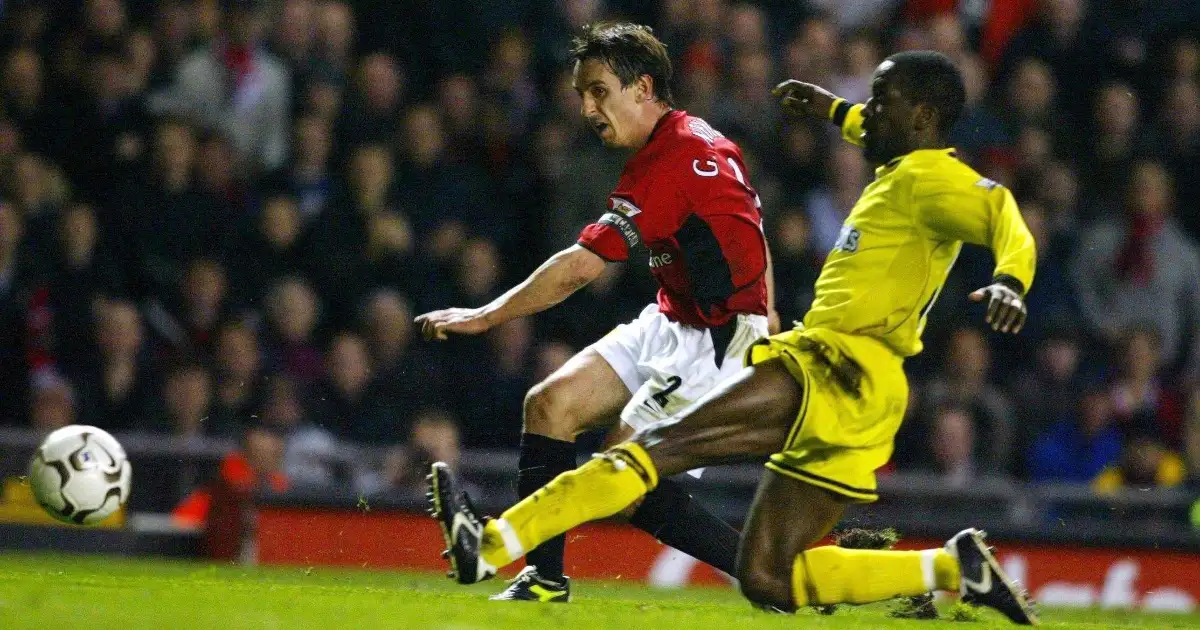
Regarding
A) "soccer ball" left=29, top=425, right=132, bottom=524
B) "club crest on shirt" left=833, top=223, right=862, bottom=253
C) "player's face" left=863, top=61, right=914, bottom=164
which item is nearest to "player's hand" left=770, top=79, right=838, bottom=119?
"player's face" left=863, top=61, right=914, bottom=164

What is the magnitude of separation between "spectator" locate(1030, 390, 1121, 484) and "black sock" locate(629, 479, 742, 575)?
15.4 ft

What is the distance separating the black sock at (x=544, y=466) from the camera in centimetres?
611

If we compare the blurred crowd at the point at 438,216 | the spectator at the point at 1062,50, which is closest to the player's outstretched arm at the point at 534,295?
the blurred crowd at the point at 438,216

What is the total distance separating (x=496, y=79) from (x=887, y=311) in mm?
5977

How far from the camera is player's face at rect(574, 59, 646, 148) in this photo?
6.35 m

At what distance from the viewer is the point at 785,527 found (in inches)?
217

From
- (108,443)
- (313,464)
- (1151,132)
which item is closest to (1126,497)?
(1151,132)

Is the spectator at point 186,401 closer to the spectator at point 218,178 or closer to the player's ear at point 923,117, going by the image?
the spectator at point 218,178

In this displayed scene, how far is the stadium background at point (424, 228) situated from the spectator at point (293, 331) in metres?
0.02

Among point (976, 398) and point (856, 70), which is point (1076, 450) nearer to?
point (976, 398)

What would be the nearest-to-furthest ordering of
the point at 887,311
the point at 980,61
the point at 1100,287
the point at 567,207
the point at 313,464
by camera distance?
the point at 887,311 < the point at 313,464 < the point at 567,207 < the point at 1100,287 < the point at 980,61

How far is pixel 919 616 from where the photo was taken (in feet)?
20.6

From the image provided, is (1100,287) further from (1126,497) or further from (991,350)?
(1126,497)

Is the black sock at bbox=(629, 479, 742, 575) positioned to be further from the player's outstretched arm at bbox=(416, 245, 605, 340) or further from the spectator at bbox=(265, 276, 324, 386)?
the spectator at bbox=(265, 276, 324, 386)
